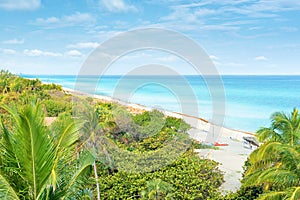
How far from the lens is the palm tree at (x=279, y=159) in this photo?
723cm

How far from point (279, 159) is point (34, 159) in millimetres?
6667

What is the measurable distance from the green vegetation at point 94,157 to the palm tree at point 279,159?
2492mm

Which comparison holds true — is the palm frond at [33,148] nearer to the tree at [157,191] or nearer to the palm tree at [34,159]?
the palm tree at [34,159]

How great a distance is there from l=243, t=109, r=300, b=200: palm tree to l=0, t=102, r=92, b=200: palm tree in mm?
4568

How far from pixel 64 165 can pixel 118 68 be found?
68.3ft

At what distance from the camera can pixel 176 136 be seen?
51.0ft

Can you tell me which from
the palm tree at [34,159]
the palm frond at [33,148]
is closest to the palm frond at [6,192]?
the palm tree at [34,159]

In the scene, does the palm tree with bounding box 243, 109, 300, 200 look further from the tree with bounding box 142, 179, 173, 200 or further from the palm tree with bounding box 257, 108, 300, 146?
the tree with bounding box 142, 179, 173, 200

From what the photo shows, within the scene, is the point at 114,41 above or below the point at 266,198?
above

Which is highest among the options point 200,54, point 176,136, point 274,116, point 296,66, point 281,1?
point 281,1

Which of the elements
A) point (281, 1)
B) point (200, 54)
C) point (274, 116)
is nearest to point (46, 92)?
point (200, 54)

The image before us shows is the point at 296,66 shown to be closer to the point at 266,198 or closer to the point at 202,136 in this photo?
the point at 202,136

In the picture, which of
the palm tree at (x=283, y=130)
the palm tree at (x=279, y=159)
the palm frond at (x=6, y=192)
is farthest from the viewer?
the palm tree at (x=283, y=130)

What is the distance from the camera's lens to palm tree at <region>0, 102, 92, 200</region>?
12.7ft
